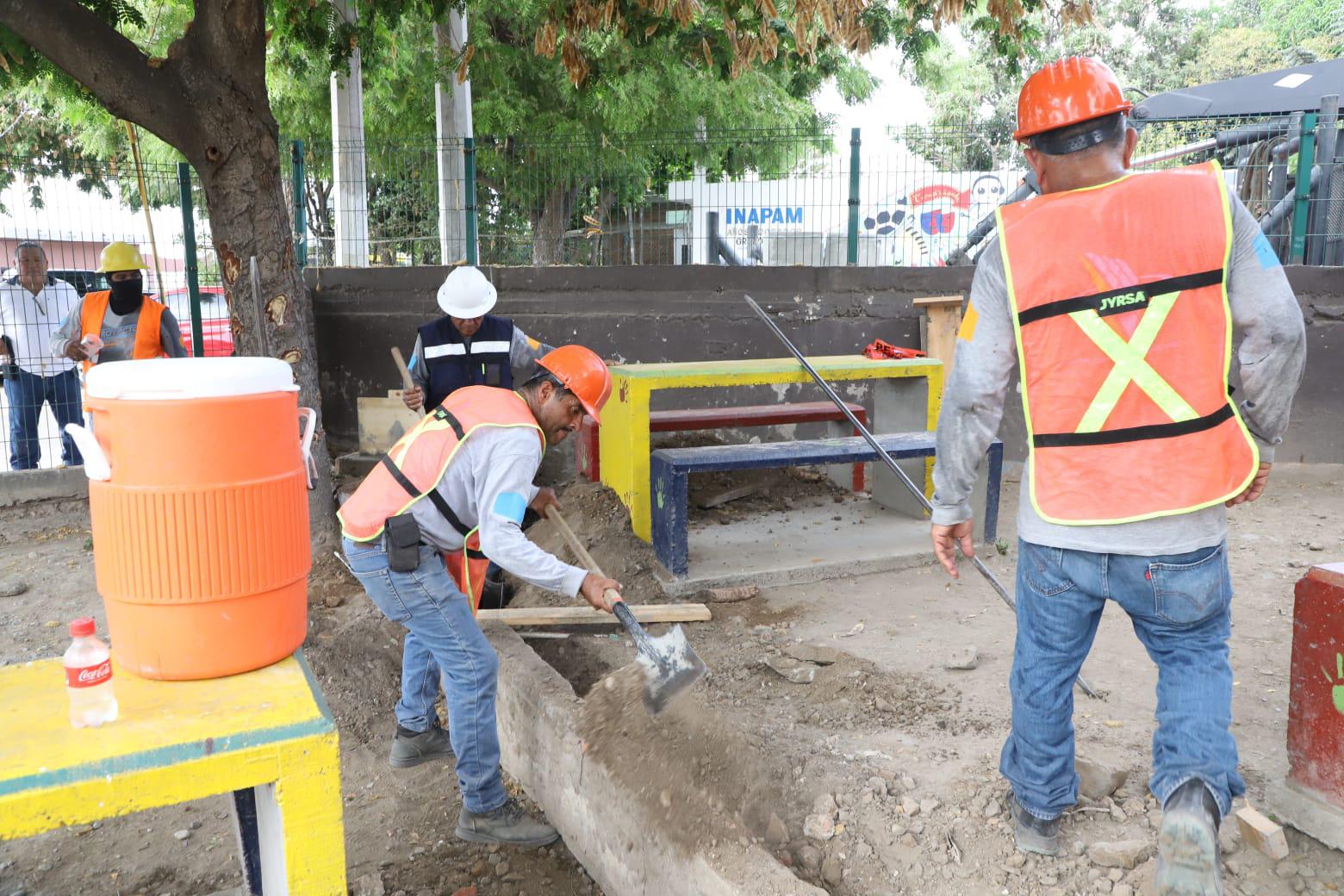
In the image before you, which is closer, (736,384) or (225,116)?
(225,116)

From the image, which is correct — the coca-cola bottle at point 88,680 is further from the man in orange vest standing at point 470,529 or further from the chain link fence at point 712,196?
the chain link fence at point 712,196

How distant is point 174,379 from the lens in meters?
1.91

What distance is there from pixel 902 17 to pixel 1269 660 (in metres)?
6.27

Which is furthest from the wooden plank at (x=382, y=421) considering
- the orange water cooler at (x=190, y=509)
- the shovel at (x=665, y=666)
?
the orange water cooler at (x=190, y=509)

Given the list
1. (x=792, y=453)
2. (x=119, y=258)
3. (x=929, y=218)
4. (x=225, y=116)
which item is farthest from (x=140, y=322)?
(x=929, y=218)

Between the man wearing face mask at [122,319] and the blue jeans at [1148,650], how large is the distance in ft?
18.6

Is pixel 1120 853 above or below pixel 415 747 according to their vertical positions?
above

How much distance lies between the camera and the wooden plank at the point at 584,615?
4711 millimetres

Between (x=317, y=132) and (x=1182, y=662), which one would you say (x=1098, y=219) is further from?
(x=317, y=132)

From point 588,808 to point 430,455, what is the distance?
1.23 metres

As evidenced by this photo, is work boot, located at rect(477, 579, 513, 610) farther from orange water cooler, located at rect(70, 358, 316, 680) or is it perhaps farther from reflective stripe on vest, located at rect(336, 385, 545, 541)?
orange water cooler, located at rect(70, 358, 316, 680)

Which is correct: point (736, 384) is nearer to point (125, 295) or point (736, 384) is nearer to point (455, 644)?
point (455, 644)

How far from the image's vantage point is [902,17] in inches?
332

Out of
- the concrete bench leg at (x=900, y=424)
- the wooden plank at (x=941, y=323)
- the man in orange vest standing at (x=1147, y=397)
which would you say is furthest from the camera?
the wooden plank at (x=941, y=323)
